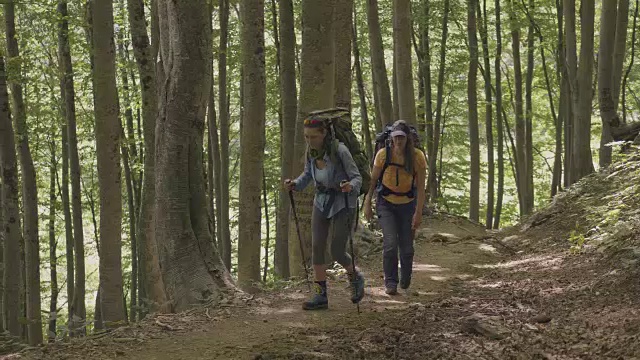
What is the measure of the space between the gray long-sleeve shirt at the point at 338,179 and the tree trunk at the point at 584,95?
380 inches

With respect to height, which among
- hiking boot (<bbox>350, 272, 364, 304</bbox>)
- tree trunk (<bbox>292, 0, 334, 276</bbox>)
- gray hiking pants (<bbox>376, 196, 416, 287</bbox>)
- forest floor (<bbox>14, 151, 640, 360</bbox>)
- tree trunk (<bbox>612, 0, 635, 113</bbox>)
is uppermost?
tree trunk (<bbox>612, 0, 635, 113</bbox>)

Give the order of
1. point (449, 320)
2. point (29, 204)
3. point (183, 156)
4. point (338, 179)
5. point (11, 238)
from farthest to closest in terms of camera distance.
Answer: point (29, 204)
point (11, 238)
point (183, 156)
point (338, 179)
point (449, 320)

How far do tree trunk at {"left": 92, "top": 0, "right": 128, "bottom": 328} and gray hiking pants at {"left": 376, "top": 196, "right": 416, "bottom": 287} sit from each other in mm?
4343

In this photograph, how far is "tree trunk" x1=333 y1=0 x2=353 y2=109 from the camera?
1183 cm

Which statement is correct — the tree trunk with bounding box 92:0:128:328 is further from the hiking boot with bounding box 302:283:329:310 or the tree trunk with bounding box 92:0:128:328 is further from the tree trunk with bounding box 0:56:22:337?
the tree trunk with bounding box 0:56:22:337

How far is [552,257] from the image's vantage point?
10.0 m

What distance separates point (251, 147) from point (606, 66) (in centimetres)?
Result: 717

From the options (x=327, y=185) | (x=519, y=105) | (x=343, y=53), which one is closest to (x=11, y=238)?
(x=343, y=53)

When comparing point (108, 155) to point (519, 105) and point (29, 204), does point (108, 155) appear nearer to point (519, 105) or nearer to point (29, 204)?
point (29, 204)

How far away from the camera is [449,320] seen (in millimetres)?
6270

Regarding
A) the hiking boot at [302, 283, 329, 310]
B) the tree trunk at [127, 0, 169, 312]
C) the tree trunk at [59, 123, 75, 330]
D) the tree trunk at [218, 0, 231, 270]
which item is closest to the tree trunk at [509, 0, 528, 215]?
the tree trunk at [218, 0, 231, 270]

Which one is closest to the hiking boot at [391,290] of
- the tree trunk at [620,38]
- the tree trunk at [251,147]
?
the tree trunk at [251,147]

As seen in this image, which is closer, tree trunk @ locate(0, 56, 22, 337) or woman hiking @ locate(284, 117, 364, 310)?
woman hiking @ locate(284, 117, 364, 310)

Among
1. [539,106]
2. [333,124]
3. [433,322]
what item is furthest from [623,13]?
[539,106]
